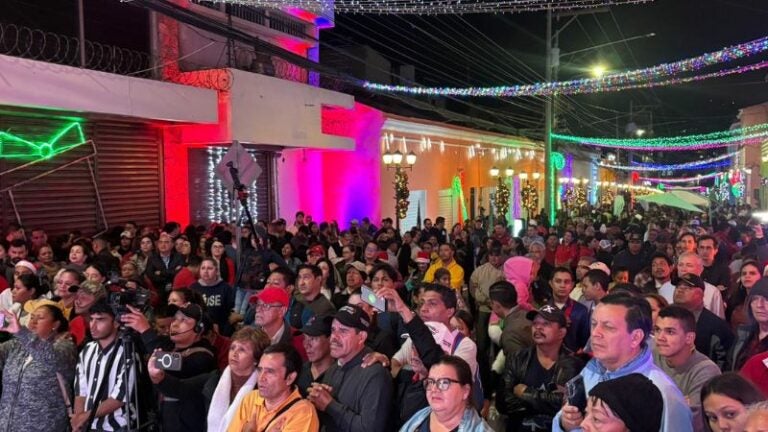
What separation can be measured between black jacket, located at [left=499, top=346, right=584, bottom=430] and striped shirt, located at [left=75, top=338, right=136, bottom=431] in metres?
2.83

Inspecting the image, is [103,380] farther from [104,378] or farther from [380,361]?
[380,361]

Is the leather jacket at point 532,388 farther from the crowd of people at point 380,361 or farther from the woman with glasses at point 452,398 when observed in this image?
the woman with glasses at point 452,398

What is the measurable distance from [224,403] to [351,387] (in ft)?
2.96

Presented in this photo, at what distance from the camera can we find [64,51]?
11891 mm

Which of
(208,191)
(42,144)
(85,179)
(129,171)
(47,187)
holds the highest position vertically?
(42,144)

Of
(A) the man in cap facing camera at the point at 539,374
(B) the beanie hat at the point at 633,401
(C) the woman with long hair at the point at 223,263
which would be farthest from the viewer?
(C) the woman with long hair at the point at 223,263

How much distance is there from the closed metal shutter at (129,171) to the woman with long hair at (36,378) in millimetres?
8431

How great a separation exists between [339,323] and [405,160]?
18349 millimetres

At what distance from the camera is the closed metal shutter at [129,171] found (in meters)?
13.3

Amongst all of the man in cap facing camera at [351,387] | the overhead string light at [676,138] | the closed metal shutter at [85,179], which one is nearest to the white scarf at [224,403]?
the man in cap facing camera at [351,387]

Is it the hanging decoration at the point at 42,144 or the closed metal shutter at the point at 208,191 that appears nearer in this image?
the hanging decoration at the point at 42,144

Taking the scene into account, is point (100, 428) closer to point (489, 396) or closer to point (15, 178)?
point (489, 396)

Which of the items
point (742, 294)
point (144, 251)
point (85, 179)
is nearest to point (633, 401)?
point (742, 294)

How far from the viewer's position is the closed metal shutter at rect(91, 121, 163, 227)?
13305 millimetres
